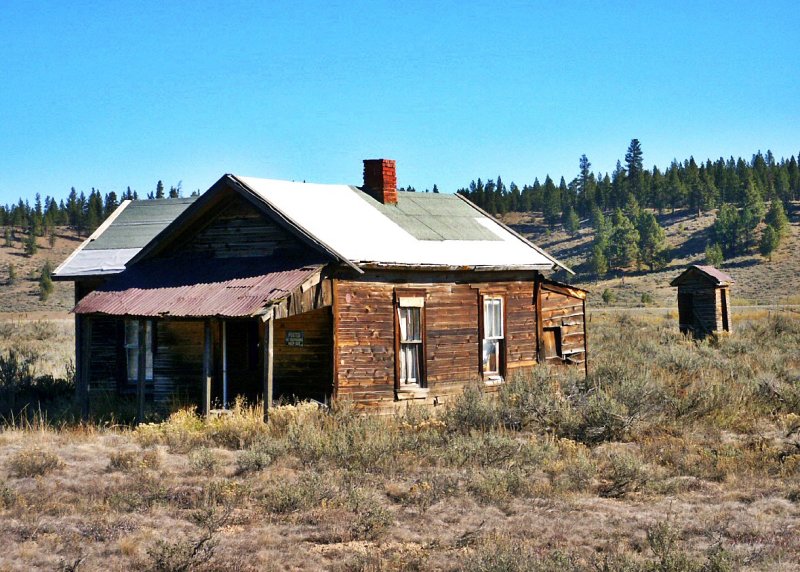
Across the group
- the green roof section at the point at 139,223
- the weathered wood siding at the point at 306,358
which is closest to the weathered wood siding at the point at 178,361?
the weathered wood siding at the point at 306,358

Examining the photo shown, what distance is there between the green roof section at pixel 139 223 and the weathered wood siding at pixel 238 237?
10.1 ft

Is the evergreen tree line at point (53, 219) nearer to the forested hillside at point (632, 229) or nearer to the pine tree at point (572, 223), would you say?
the forested hillside at point (632, 229)

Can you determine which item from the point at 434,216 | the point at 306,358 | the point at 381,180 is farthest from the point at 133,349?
the point at 434,216

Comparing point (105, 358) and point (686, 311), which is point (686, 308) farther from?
point (105, 358)

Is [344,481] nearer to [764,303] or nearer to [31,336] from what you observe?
[31,336]

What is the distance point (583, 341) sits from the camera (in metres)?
20.0

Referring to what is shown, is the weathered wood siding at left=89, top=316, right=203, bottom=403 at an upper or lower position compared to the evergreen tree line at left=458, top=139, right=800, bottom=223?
lower

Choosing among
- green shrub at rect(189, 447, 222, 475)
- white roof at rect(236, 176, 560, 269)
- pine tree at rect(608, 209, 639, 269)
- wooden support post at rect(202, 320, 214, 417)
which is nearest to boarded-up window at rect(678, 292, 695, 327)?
white roof at rect(236, 176, 560, 269)

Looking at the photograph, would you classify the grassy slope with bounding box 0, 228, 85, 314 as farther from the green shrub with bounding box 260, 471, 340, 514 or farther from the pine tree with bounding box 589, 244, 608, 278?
the green shrub with bounding box 260, 471, 340, 514

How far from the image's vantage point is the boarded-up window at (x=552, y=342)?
1912 cm

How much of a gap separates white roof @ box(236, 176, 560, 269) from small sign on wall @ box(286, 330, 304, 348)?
1592mm

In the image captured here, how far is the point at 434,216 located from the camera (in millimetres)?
19438

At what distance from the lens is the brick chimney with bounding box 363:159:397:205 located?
63.1 ft

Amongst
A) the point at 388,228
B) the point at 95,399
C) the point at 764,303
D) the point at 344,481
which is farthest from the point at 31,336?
the point at 764,303
